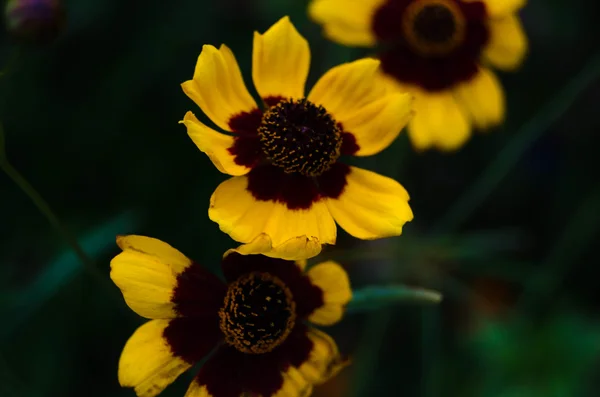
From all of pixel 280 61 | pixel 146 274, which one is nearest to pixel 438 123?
pixel 280 61

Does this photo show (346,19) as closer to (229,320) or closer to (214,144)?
(214,144)

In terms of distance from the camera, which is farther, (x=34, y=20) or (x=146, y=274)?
(x=34, y=20)

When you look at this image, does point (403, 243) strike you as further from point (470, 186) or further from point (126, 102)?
point (126, 102)

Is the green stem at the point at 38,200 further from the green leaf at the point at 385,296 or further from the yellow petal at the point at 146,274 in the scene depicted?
the green leaf at the point at 385,296

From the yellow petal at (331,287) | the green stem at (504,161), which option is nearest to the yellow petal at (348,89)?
the yellow petal at (331,287)

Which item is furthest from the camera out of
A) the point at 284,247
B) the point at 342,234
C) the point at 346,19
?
the point at 342,234

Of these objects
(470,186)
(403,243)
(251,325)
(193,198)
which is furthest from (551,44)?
(251,325)

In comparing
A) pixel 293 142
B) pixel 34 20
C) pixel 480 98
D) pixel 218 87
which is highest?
pixel 34 20

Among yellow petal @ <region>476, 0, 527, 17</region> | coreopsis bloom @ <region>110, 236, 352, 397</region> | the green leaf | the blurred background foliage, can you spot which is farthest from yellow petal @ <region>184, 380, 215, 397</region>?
yellow petal @ <region>476, 0, 527, 17</region>
